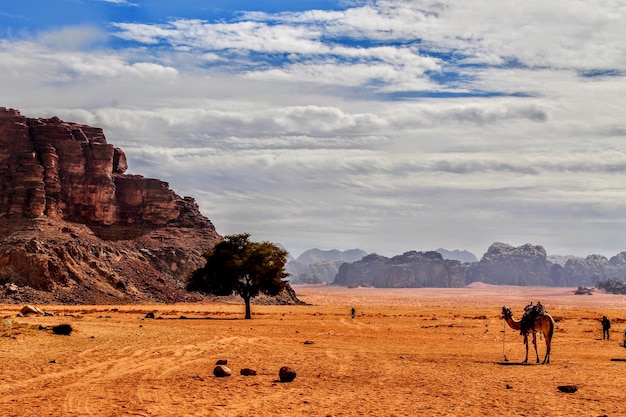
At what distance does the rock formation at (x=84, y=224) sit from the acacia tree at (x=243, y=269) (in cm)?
3762

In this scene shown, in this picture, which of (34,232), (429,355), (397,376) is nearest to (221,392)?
(397,376)

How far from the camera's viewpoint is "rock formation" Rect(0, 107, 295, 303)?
101000mm

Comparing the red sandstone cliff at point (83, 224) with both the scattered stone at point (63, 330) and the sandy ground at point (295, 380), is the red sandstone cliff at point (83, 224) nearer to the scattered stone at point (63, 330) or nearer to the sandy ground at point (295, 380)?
the scattered stone at point (63, 330)

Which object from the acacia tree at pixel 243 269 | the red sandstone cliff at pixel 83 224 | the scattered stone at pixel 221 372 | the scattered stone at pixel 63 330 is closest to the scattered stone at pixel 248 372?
the scattered stone at pixel 221 372

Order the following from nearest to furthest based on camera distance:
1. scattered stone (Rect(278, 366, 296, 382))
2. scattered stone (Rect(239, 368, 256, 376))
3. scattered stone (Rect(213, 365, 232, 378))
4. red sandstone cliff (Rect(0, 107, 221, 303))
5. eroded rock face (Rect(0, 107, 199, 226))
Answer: scattered stone (Rect(278, 366, 296, 382))
scattered stone (Rect(213, 365, 232, 378))
scattered stone (Rect(239, 368, 256, 376))
red sandstone cliff (Rect(0, 107, 221, 303))
eroded rock face (Rect(0, 107, 199, 226))

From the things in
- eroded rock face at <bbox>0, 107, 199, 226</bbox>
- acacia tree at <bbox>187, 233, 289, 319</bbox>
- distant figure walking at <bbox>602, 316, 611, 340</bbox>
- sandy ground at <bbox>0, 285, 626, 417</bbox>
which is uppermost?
eroded rock face at <bbox>0, 107, 199, 226</bbox>

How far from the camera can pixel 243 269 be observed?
62.3 metres

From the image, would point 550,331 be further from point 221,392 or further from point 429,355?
point 221,392

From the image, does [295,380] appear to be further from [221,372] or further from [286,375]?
[221,372]

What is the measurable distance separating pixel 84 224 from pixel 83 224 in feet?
1.65

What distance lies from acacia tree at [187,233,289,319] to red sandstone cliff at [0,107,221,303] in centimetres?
3858

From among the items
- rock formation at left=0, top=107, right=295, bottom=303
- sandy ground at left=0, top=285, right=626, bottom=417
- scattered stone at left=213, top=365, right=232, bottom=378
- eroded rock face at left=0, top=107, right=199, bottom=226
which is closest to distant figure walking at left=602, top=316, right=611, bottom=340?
sandy ground at left=0, top=285, right=626, bottom=417

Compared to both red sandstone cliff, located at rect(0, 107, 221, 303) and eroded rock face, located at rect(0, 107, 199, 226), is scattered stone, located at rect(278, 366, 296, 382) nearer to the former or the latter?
red sandstone cliff, located at rect(0, 107, 221, 303)

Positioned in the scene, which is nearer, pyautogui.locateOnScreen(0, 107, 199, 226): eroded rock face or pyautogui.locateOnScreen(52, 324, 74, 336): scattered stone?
pyautogui.locateOnScreen(52, 324, 74, 336): scattered stone
